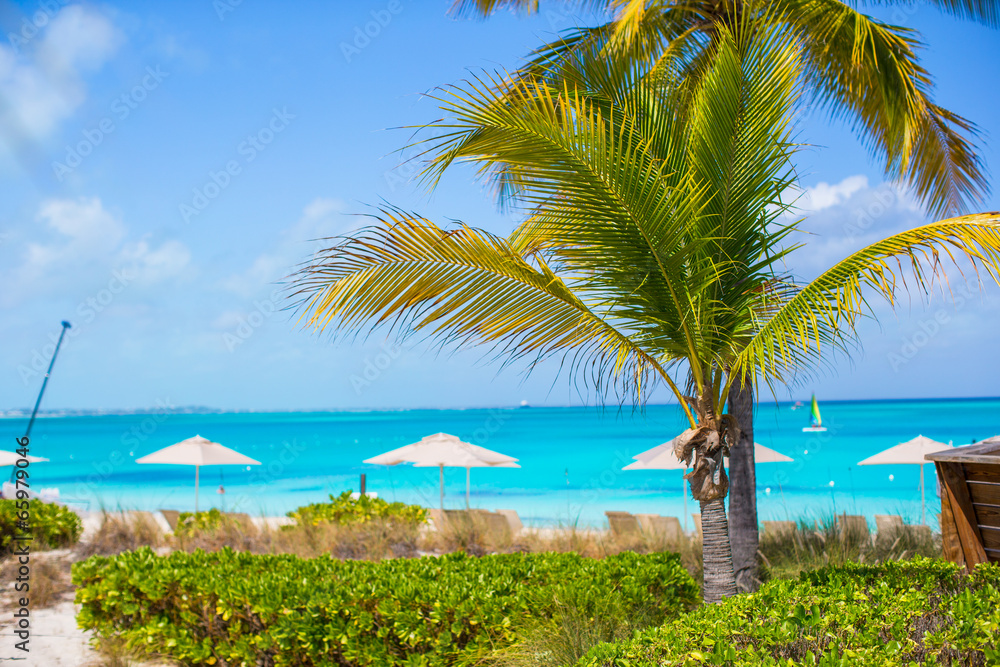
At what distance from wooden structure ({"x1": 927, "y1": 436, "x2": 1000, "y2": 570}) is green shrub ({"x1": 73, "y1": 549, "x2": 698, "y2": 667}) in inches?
78.8

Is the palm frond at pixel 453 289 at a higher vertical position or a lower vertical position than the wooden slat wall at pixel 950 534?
higher

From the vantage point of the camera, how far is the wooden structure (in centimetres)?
444

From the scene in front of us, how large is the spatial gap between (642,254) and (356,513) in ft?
23.6

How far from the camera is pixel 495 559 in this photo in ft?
20.0

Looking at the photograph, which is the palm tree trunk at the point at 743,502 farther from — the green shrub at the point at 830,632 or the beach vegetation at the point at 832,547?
the green shrub at the point at 830,632

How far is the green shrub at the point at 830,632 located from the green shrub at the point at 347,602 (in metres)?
1.79

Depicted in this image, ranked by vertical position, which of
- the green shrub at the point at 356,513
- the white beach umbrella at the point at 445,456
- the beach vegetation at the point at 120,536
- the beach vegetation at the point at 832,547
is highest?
the white beach umbrella at the point at 445,456

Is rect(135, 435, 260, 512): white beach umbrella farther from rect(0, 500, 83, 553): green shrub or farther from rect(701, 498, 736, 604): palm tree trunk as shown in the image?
rect(701, 498, 736, 604): palm tree trunk

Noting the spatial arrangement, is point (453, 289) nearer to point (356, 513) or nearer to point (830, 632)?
point (830, 632)

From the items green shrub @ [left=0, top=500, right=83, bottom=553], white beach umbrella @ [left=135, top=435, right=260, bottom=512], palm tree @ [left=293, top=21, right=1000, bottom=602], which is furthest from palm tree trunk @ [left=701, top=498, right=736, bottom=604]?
white beach umbrella @ [left=135, top=435, right=260, bottom=512]

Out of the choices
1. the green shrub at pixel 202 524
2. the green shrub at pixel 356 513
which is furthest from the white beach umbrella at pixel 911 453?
the green shrub at pixel 202 524

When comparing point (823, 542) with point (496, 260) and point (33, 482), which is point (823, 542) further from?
point (33, 482)

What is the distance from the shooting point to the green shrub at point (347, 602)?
4832 millimetres

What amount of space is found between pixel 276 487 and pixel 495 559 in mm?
28551
